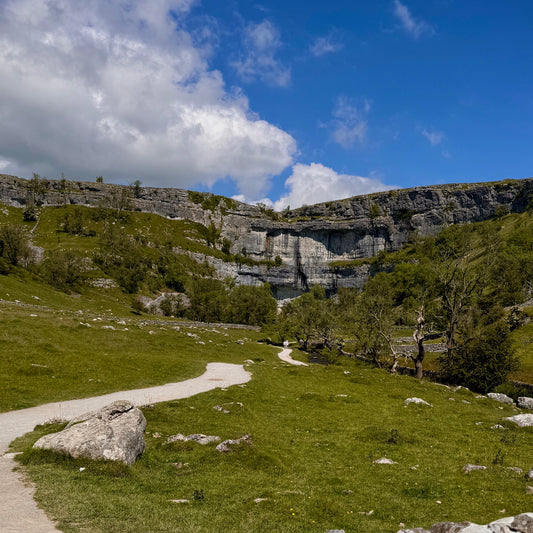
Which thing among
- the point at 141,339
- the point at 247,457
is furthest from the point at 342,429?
the point at 141,339

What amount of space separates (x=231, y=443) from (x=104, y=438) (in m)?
5.59

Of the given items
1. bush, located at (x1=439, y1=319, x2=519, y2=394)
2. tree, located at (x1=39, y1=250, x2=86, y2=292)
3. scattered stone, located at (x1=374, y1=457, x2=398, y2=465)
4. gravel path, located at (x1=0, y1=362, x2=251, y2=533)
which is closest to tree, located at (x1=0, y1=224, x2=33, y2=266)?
tree, located at (x1=39, y1=250, x2=86, y2=292)

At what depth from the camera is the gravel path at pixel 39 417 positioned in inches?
A: 358

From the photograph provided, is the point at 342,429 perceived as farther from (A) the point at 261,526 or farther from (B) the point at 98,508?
(B) the point at 98,508

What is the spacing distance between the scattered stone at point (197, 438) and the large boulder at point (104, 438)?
2.09m

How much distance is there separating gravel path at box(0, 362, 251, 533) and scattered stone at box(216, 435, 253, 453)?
7.49 metres

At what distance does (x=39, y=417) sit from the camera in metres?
19.3

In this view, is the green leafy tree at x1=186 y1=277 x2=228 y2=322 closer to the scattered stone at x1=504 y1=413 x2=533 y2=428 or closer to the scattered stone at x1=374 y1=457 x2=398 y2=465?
the scattered stone at x1=504 y1=413 x2=533 y2=428

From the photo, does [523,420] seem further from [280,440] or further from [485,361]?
[485,361]

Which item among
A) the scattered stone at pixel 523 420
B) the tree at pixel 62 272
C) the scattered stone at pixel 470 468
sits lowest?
the scattered stone at pixel 523 420

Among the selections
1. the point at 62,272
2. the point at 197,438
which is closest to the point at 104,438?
the point at 197,438

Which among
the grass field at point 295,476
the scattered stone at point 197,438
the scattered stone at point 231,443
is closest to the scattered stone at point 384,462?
the grass field at point 295,476

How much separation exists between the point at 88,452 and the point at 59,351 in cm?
2465

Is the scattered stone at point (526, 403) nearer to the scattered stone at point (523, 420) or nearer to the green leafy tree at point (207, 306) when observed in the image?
the scattered stone at point (523, 420)
